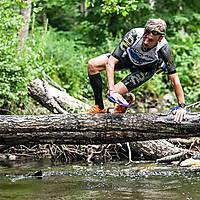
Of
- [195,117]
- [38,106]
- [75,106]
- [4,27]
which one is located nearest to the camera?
[195,117]

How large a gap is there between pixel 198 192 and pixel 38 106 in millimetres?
6371

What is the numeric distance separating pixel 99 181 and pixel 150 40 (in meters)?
1.89

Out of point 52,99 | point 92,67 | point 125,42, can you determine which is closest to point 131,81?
point 92,67

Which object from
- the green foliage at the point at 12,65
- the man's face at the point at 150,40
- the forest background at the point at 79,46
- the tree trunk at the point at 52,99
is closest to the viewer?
the man's face at the point at 150,40

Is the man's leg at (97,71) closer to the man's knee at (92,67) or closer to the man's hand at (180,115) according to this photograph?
the man's knee at (92,67)

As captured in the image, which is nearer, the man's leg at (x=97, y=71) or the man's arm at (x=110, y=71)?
the man's arm at (x=110, y=71)

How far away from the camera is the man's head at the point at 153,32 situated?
6.47 metres

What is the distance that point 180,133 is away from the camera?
21.1 ft

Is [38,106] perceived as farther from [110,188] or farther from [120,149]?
[110,188]

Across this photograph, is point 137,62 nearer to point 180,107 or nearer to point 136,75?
point 136,75

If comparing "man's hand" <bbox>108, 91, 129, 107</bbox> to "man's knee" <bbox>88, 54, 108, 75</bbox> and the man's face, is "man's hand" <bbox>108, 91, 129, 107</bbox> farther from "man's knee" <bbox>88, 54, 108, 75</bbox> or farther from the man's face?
the man's face

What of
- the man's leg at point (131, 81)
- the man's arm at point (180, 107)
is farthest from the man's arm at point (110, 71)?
the man's arm at point (180, 107)

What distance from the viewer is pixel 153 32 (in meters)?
6.50

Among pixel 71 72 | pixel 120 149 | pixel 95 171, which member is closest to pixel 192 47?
pixel 71 72
